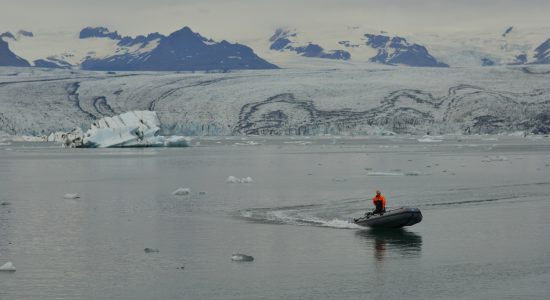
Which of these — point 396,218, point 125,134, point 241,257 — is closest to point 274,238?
point 241,257

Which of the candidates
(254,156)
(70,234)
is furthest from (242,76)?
(70,234)

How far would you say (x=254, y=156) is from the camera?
5322 centimetres

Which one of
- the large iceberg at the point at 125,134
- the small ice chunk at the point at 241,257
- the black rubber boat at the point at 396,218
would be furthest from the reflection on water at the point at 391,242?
the large iceberg at the point at 125,134

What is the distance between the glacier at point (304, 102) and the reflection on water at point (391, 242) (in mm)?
70686

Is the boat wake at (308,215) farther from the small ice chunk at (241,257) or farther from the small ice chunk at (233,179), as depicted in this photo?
the small ice chunk at (233,179)

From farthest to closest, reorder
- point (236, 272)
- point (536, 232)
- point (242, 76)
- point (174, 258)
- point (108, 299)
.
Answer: point (242, 76) → point (536, 232) → point (174, 258) → point (236, 272) → point (108, 299)

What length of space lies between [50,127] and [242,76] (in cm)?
3008

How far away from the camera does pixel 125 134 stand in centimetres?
6309

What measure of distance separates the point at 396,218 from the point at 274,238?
9.38 feet

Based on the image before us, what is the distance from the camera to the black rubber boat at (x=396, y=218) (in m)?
19.5

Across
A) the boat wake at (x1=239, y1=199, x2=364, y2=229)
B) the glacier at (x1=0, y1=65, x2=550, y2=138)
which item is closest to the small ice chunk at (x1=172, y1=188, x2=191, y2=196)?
the boat wake at (x1=239, y1=199, x2=364, y2=229)

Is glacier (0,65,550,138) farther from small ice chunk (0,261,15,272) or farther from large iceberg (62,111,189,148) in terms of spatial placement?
small ice chunk (0,261,15,272)

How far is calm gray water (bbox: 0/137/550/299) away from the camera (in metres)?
13.9

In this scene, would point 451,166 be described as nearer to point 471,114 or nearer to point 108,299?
point 108,299
